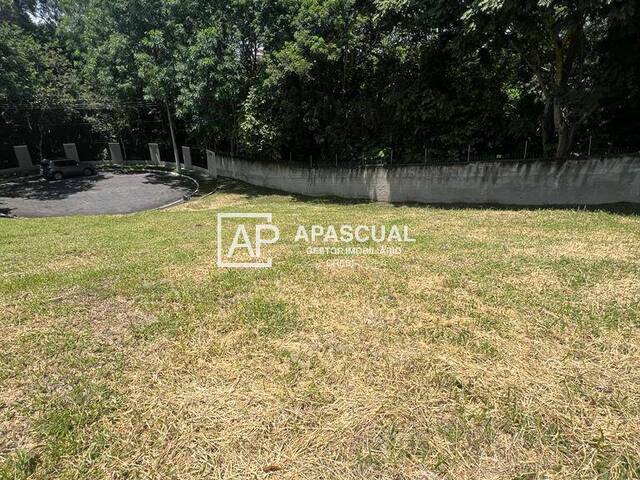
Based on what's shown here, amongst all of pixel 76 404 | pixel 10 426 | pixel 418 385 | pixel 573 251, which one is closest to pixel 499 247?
pixel 573 251

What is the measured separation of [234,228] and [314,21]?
338 inches

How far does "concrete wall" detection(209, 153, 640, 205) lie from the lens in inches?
375

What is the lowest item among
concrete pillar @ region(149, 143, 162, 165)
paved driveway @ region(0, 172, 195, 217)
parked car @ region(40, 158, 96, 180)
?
paved driveway @ region(0, 172, 195, 217)

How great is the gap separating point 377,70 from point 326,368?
1299 cm

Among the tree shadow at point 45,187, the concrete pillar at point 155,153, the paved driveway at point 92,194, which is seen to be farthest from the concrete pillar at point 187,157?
the tree shadow at point 45,187

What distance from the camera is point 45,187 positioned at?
61.4 feet

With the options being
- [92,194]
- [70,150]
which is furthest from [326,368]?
[70,150]

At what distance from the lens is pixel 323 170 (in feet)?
48.2

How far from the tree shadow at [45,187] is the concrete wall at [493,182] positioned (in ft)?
40.9

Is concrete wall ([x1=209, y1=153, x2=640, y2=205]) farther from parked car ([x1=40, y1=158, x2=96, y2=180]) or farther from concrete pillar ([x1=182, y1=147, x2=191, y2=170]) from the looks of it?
parked car ([x1=40, y1=158, x2=96, y2=180])

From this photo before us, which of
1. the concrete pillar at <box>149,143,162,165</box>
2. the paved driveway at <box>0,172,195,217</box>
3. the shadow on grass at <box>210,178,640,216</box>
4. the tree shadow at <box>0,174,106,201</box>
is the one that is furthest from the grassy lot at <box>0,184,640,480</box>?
the concrete pillar at <box>149,143,162,165</box>

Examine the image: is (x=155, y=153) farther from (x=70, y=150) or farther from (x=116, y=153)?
(x=70, y=150)

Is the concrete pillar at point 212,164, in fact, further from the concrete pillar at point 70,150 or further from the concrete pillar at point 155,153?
the concrete pillar at point 70,150

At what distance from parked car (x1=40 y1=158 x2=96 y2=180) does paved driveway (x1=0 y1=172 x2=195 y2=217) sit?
18.6 inches
